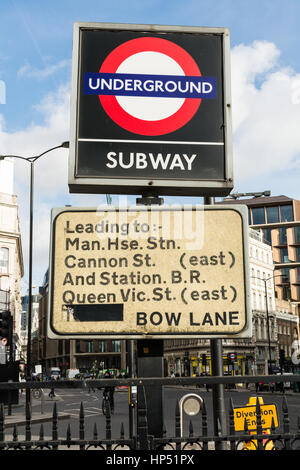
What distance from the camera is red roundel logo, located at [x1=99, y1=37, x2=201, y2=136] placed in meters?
3.14

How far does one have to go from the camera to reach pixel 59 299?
115 inches

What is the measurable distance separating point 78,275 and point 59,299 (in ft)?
0.56

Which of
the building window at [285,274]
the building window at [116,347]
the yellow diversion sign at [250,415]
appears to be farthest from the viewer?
the building window at [116,347]

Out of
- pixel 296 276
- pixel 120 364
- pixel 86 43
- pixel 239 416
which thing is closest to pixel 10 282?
Answer: pixel 120 364

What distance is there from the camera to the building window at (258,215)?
88.1 meters

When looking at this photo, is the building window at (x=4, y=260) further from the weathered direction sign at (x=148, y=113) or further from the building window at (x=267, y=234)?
the weathered direction sign at (x=148, y=113)

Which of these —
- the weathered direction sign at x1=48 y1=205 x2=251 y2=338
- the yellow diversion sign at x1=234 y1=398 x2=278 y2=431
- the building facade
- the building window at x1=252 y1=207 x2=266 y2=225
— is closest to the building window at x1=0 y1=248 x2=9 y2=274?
the building facade

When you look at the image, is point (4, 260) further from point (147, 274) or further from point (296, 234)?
point (147, 274)

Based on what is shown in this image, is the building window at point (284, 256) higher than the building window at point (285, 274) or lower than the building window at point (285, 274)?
higher

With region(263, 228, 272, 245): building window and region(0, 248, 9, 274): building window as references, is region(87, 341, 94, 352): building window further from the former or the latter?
region(0, 248, 9, 274): building window

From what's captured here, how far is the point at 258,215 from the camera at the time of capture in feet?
290

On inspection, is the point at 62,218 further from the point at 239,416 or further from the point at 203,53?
the point at 239,416

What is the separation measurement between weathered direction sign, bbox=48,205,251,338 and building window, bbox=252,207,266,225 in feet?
283

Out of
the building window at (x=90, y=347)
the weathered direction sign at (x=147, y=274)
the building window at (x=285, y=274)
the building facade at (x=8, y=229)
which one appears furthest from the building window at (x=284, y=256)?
the weathered direction sign at (x=147, y=274)
